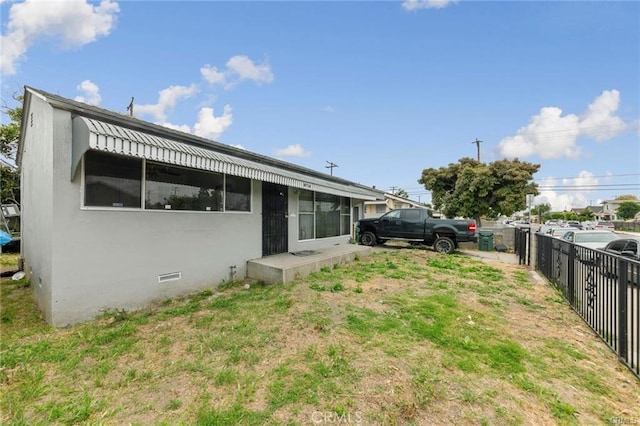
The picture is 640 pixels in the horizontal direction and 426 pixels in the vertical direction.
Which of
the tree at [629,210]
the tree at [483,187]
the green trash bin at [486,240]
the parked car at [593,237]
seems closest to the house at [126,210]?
the parked car at [593,237]

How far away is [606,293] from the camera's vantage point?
152 inches

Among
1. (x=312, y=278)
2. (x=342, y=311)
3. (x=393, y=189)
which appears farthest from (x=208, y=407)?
(x=393, y=189)

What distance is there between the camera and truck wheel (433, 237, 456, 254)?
39.6 feet

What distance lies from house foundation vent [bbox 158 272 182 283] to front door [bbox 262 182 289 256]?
2494 mm

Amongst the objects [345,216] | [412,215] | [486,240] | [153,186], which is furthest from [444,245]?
[153,186]

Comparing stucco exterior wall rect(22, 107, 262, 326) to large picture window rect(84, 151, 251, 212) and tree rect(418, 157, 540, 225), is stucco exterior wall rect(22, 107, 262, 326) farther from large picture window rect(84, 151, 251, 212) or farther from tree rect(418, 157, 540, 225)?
tree rect(418, 157, 540, 225)

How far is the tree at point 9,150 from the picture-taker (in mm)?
15711

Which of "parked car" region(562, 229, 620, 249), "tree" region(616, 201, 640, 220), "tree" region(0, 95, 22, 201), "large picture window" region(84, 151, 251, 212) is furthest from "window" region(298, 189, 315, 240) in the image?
"tree" region(616, 201, 640, 220)

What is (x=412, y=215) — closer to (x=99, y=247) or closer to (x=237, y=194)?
(x=237, y=194)

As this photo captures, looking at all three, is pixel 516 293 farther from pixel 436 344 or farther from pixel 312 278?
pixel 312 278

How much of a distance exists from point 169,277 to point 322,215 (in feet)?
20.2

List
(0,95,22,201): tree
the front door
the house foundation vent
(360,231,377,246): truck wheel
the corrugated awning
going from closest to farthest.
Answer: the corrugated awning
the house foundation vent
the front door
(360,231,377,246): truck wheel
(0,95,22,201): tree

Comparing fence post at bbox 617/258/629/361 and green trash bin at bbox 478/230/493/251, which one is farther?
green trash bin at bbox 478/230/493/251

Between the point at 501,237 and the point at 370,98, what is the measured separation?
10.7 m
